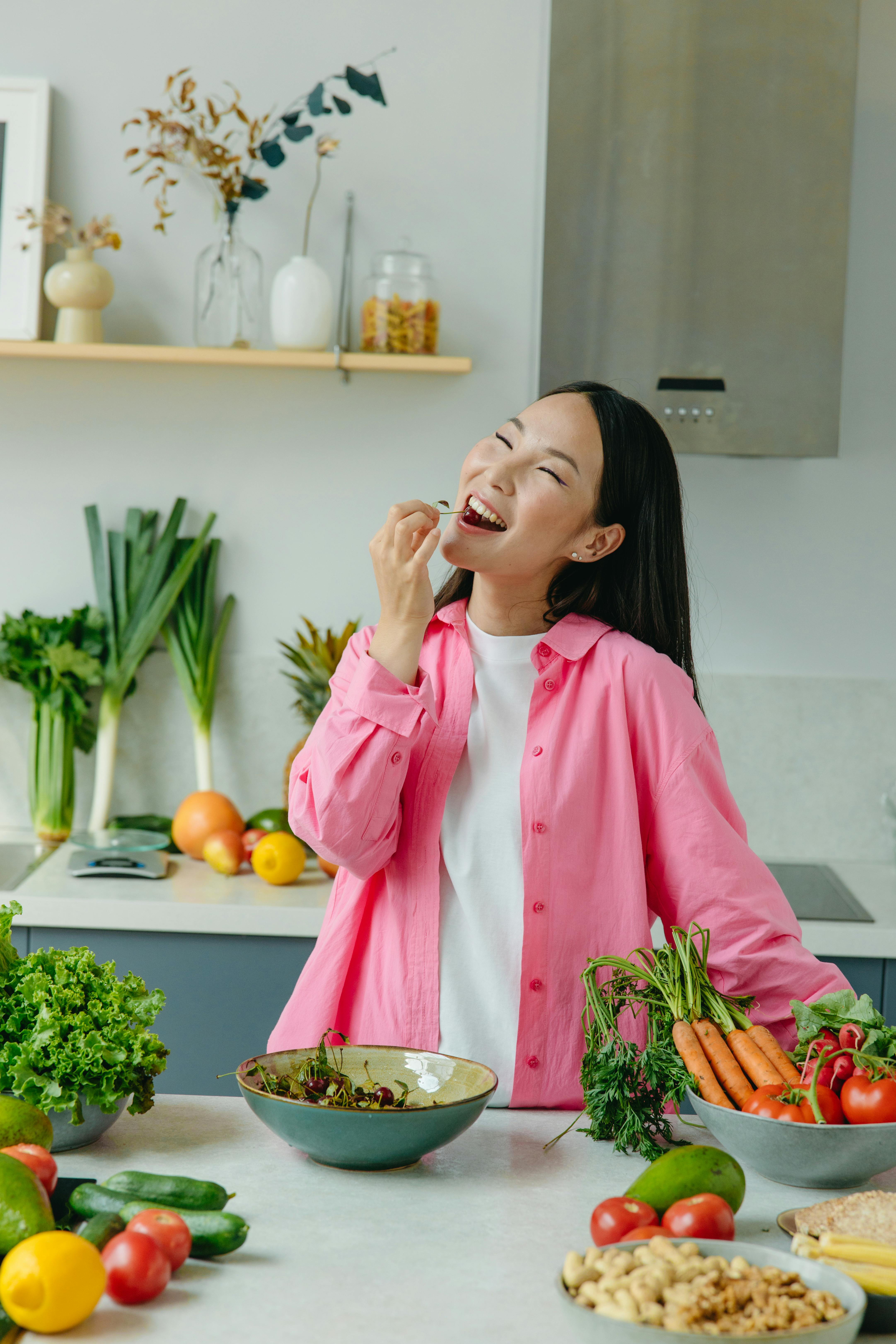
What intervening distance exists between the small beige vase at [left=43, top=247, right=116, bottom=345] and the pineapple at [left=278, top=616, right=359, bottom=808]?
78 centimetres

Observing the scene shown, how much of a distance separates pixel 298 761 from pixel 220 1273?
2.24ft

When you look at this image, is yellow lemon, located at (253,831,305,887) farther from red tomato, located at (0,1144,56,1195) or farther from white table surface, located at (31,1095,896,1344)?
red tomato, located at (0,1144,56,1195)

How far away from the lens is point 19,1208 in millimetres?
931

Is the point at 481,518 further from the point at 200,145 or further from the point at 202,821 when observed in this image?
the point at 200,145

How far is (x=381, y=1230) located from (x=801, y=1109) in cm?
38

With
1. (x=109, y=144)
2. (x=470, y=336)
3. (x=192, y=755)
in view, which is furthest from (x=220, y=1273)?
(x=109, y=144)

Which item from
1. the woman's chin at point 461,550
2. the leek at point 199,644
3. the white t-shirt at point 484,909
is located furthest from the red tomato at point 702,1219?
the leek at point 199,644

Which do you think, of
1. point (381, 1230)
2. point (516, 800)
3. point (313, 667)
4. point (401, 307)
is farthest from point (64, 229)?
point (381, 1230)

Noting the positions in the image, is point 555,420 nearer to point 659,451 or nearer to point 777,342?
point 659,451

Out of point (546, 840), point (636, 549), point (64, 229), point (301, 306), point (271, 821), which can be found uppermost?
point (64, 229)

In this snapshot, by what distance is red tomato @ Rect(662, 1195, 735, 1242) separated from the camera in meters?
0.96

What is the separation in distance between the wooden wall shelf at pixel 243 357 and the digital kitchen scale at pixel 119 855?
1.02 m

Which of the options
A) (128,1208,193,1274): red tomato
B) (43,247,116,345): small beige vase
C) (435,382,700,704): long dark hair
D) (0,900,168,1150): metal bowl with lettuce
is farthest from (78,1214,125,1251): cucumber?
(43,247,116,345): small beige vase

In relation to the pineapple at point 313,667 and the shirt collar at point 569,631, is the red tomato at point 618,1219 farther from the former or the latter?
the pineapple at point 313,667
